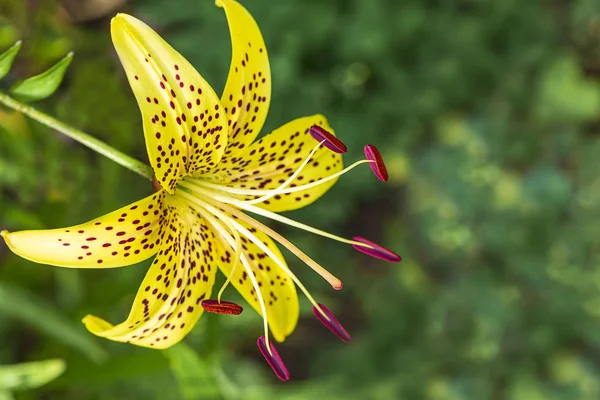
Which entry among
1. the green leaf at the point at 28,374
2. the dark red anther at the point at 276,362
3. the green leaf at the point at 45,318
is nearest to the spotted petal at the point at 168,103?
the dark red anther at the point at 276,362

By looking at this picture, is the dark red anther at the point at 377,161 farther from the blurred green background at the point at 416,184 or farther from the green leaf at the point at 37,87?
the blurred green background at the point at 416,184

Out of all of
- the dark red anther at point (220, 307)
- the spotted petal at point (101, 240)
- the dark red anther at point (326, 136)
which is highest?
the dark red anther at point (326, 136)

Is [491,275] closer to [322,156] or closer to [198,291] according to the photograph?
[322,156]

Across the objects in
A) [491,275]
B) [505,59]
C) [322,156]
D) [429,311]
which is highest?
[322,156]

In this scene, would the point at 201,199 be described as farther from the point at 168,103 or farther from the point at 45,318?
the point at 45,318

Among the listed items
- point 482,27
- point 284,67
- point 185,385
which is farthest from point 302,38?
point 185,385

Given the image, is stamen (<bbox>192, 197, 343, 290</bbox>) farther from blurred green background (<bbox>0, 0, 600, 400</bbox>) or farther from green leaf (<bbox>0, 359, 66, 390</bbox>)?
blurred green background (<bbox>0, 0, 600, 400</bbox>)
